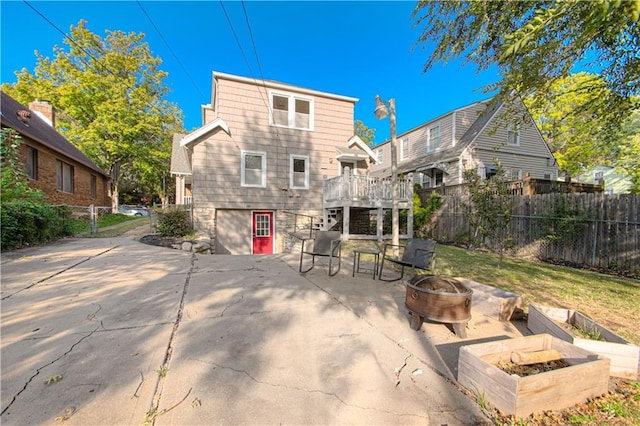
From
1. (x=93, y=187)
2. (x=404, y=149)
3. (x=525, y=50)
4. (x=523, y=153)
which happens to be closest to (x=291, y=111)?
(x=525, y=50)

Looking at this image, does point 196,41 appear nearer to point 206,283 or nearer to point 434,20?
point 434,20

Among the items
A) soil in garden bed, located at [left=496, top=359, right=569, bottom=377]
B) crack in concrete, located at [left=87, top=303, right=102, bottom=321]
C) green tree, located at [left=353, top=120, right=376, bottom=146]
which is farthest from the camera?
green tree, located at [left=353, top=120, right=376, bottom=146]

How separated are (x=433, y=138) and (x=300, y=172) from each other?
10.4 metres

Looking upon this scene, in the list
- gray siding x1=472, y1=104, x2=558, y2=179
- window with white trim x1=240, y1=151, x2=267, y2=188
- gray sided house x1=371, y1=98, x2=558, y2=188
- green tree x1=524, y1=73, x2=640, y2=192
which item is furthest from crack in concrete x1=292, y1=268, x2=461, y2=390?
green tree x1=524, y1=73, x2=640, y2=192

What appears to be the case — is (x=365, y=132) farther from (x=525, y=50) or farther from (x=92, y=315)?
(x=92, y=315)

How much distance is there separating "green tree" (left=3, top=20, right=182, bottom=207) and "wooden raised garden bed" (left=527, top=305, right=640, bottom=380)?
23969 mm

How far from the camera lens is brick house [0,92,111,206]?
12.0 m

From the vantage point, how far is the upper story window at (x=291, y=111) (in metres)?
12.0

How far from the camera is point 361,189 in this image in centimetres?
1070

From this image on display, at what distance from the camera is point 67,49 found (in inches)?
789

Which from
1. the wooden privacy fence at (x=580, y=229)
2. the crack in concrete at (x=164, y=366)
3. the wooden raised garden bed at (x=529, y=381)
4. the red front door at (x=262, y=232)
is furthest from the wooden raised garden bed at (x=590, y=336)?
the red front door at (x=262, y=232)

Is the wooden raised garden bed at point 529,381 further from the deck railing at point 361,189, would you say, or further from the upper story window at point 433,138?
the upper story window at point 433,138

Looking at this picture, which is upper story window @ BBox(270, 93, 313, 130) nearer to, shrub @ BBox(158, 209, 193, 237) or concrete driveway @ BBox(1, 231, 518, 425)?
shrub @ BBox(158, 209, 193, 237)

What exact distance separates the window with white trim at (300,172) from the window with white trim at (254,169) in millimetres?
1275
